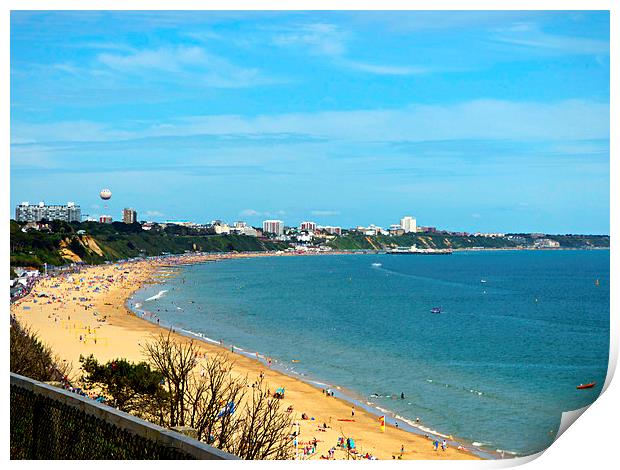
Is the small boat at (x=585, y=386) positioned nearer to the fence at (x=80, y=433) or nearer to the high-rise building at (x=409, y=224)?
the fence at (x=80, y=433)

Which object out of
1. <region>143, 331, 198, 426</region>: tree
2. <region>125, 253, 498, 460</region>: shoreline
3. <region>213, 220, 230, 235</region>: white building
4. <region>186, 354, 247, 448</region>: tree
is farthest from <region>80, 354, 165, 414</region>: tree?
<region>213, 220, 230, 235</region>: white building

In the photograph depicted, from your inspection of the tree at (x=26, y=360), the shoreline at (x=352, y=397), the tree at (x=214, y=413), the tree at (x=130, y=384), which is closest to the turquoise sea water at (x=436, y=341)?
the shoreline at (x=352, y=397)

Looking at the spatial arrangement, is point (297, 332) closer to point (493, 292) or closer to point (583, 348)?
point (583, 348)

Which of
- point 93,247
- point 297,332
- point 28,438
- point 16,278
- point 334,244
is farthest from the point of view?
point 334,244

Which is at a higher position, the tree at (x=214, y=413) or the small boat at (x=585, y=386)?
the tree at (x=214, y=413)

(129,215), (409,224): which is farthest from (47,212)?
(409,224)
